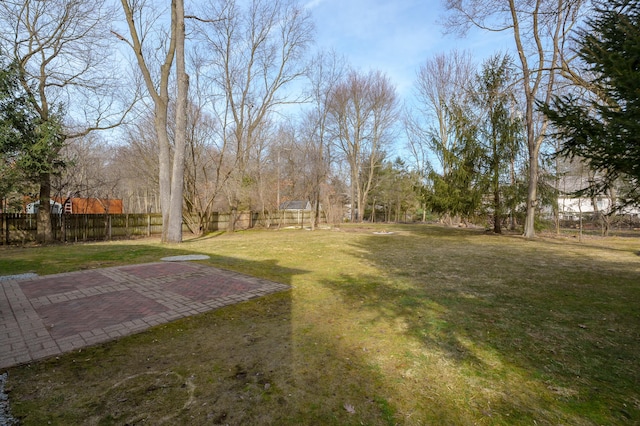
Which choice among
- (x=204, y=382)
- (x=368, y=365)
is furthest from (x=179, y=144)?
(x=368, y=365)

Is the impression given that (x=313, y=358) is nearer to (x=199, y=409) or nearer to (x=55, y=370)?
(x=199, y=409)

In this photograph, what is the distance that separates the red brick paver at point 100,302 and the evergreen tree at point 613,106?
494 cm

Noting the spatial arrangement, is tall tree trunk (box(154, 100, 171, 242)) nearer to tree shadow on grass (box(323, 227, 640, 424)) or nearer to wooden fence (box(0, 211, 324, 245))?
wooden fence (box(0, 211, 324, 245))

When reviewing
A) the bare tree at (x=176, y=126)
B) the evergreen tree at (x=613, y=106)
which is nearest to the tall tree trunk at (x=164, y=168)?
the bare tree at (x=176, y=126)

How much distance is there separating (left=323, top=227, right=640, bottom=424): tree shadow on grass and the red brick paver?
85.8 inches

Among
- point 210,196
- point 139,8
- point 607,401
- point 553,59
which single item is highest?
point 139,8

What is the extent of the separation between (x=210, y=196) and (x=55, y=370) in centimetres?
1578

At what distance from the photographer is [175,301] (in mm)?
4438

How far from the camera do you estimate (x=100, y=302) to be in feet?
14.1

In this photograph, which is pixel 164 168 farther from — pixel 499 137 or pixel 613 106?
pixel 499 137

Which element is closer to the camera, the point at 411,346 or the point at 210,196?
the point at 411,346

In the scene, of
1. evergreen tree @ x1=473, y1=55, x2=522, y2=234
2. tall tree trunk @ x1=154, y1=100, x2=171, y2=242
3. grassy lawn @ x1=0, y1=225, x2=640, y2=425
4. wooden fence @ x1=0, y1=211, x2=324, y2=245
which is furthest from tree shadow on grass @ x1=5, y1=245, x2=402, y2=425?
evergreen tree @ x1=473, y1=55, x2=522, y2=234

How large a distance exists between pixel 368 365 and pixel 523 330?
213cm

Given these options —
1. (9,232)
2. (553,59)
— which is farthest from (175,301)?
(553,59)
